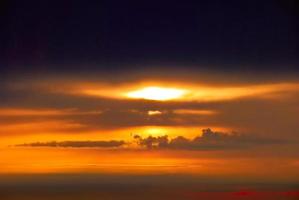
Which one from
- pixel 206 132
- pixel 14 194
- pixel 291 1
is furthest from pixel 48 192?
pixel 291 1

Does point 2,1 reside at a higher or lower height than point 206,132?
higher

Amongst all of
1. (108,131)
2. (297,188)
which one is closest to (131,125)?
(108,131)

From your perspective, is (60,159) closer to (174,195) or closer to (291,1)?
(174,195)

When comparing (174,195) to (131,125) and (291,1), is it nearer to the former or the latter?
(131,125)

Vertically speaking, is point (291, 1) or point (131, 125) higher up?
point (291, 1)

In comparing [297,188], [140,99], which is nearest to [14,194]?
[140,99]

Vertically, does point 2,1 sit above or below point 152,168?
above

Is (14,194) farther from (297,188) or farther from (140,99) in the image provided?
(297,188)
